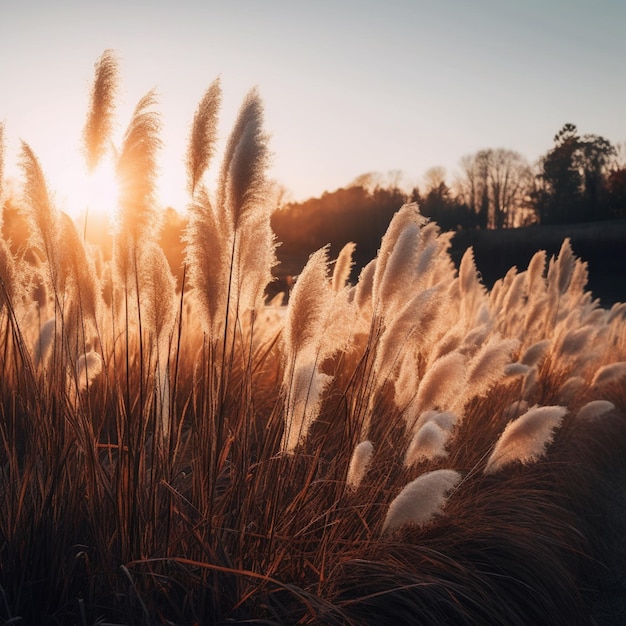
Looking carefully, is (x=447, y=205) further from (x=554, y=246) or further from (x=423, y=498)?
(x=423, y=498)

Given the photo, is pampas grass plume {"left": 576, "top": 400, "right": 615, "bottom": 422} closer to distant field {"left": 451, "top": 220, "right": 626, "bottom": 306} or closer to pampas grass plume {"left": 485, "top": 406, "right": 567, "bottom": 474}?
pampas grass plume {"left": 485, "top": 406, "right": 567, "bottom": 474}

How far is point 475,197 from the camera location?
39188mm

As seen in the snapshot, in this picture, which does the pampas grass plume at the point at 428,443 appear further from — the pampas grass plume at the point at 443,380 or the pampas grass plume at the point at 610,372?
the pampas grass plume at the point at 610,372

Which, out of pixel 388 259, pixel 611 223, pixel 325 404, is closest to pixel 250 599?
pixel 388 259

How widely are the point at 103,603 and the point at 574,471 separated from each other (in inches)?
111

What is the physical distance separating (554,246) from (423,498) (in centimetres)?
2566

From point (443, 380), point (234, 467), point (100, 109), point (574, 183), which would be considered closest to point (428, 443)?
point (443, 380)

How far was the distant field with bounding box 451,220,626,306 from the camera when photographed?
2511 centimetres

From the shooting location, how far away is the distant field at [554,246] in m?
25.1

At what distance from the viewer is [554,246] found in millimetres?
26094

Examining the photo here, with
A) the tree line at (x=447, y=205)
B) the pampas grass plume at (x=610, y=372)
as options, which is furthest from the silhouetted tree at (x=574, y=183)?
the pampas grass plume at (x=610, y=372)

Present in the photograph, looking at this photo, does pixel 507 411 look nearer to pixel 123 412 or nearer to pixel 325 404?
pixel 325 404

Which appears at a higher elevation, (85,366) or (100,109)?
(100,109)

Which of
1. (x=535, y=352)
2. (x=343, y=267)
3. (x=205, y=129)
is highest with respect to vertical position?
(x=205, y=129)
